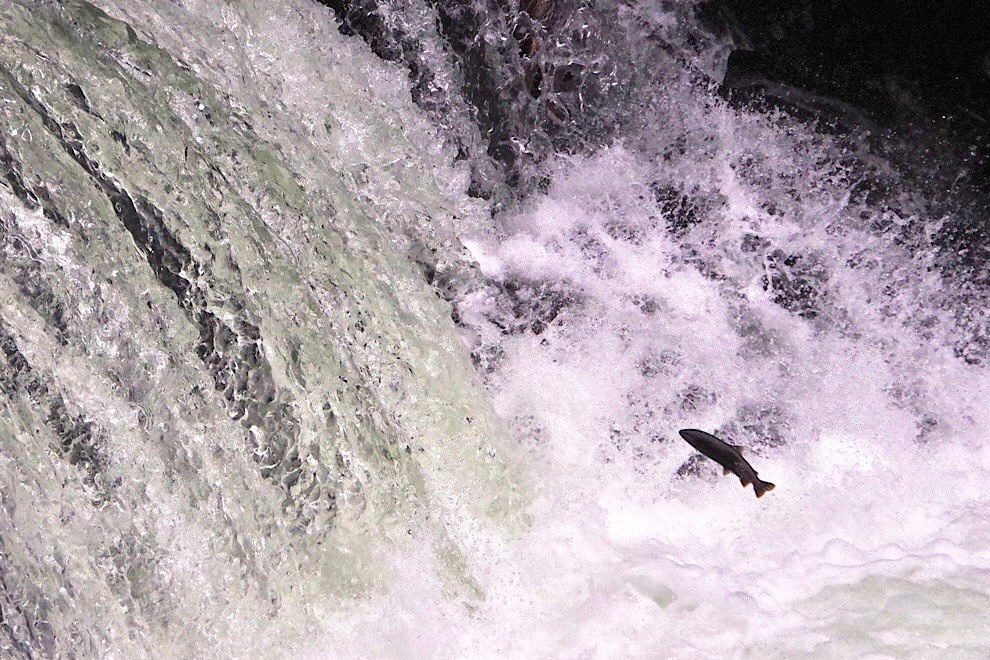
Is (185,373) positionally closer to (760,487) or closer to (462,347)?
(462,347)

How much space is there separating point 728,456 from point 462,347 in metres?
0.85

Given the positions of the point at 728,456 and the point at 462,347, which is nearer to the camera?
the point at 728,456

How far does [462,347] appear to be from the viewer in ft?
9.56

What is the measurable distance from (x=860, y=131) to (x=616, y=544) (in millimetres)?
1628

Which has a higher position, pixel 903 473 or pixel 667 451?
pixel 903 473

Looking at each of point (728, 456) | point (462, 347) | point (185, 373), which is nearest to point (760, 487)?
point (728, 456)

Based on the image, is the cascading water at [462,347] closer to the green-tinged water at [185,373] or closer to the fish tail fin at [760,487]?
the green-tinged water at [185,373]

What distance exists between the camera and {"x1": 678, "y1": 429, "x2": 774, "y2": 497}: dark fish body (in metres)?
2.73

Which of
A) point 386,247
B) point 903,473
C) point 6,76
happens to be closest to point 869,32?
point 903,473

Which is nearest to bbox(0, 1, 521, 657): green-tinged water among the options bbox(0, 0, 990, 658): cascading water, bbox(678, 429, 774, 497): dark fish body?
bbox(0, 0, 990, 658): cascading water

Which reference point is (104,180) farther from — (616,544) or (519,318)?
(616,544)

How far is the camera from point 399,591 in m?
2.55

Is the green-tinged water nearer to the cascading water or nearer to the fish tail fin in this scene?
the cascading water

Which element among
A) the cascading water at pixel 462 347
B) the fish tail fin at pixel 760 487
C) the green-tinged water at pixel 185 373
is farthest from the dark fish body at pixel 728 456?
the green-tinged water at pixel 185 373
